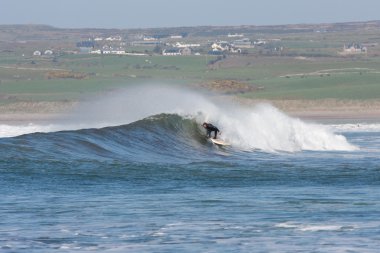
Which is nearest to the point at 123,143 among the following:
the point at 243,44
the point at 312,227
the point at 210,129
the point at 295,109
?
the point at 210,129

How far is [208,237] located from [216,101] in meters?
24.1

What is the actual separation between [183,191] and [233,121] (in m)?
15.7

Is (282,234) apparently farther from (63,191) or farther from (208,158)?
(208,158)

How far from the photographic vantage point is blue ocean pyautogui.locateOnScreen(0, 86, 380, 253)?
42.9ft

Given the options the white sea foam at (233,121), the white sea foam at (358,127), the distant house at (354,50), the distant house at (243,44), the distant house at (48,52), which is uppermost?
the white sea foam at (233,121)

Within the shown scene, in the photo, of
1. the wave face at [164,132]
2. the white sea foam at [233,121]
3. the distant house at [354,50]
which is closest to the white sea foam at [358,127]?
the wave face at [164,132]

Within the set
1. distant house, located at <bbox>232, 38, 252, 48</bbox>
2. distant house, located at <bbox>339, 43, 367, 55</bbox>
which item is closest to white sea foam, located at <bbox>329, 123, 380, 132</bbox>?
distant house, located at <bbox>339, 43, 367, 55</bbox>

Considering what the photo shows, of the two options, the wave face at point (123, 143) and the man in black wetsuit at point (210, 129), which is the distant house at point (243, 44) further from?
the man in black wetsuit at point (210, 129)

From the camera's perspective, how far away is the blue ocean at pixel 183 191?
13070 millimetres

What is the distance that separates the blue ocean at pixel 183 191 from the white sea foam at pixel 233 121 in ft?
0.43

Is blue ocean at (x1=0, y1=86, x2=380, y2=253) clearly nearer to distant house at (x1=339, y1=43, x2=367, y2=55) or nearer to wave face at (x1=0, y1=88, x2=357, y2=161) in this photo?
wave face at (x1=0, y1=88, x2=357, y2=161)

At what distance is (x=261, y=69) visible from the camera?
331 feet

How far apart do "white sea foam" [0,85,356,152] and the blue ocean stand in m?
0.13

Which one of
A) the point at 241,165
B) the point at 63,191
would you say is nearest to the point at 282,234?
the point at 63,191
